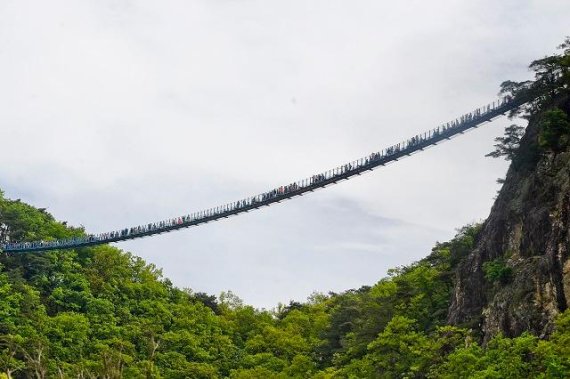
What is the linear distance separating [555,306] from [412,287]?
2501 cm

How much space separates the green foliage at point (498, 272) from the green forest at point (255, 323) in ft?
0.34

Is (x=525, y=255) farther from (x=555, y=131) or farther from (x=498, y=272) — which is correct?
(x=555, y=131)

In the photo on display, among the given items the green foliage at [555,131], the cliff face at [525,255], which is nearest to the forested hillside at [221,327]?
the cliff face at [525,255]

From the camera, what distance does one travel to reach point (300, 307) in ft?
356

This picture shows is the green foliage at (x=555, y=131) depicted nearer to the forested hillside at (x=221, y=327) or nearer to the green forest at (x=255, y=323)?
the green forest at (x=255, y=323)

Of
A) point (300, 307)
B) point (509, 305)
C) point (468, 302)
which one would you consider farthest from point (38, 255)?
point (509, 305)

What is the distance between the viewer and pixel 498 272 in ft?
163

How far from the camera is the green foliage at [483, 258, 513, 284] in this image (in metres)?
49.3

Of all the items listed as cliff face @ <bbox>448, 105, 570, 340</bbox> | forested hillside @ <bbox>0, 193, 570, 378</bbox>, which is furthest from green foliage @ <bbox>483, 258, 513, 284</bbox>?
forested hillside @ <bbox>0, 193, 570, 378</bbox>

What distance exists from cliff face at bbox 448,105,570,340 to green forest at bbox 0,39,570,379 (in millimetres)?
1054

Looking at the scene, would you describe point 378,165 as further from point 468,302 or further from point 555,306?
point 555,306

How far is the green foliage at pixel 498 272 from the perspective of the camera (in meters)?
49.3

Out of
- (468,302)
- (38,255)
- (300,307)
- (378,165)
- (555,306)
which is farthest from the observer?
(300,307)

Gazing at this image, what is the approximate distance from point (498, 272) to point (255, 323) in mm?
50972
